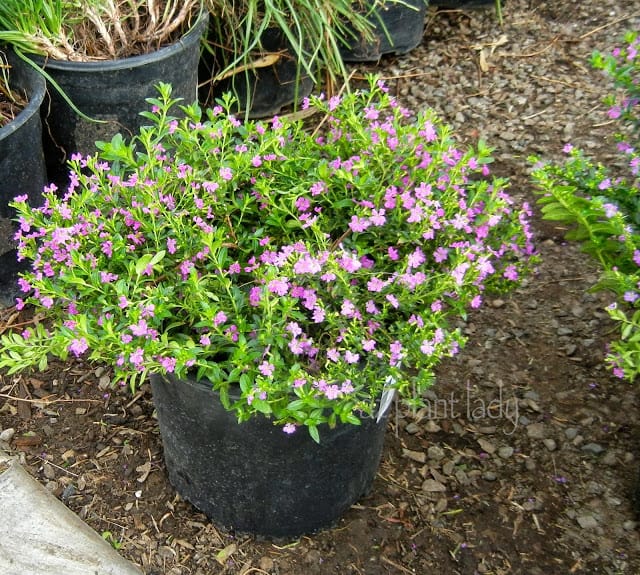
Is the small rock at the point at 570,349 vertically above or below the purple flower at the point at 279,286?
below

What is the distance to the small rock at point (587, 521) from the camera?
A: 2.07m

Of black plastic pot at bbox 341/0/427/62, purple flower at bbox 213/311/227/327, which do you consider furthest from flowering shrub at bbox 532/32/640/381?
black plastic pot at bbox 341/0/427/62

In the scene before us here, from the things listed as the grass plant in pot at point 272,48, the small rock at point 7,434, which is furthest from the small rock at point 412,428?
the grass plant in pot at point 272,48

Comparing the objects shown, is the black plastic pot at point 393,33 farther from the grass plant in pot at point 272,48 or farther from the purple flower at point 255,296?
the purple flower at point 255,296

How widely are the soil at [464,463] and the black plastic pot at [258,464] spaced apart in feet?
0.30

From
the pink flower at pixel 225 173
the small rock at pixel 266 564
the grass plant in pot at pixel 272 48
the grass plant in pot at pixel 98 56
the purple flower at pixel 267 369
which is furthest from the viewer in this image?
the grass plant in pot at pixel 272 48

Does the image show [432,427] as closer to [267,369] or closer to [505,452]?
[505,452]

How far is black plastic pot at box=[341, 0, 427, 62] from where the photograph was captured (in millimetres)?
3684

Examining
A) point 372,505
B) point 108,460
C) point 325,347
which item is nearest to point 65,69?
point 108,460

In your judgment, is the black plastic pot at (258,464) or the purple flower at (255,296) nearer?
the purple flower at (255,296)

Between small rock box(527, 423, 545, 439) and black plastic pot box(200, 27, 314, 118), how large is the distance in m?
1.67

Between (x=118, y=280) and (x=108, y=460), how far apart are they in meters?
0.75

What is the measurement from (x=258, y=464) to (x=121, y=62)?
1.50m

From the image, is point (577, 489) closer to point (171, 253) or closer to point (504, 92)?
point (171, 253)
